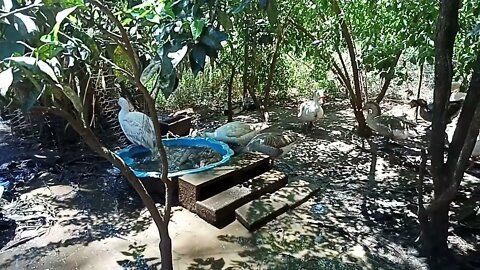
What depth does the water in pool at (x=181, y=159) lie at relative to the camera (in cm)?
381

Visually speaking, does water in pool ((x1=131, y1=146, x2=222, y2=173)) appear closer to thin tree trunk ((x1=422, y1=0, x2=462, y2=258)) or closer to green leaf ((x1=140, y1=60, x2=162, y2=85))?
thin tree trunk ((x1=422, y1=0, x2=462, y2=258))

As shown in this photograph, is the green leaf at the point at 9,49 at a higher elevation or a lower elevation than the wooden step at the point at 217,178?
higher

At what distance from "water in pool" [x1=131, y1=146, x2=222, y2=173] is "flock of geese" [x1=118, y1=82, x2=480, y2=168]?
0.46 feet

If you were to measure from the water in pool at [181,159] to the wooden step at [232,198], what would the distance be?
60 centimetres

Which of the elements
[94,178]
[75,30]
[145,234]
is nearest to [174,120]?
[94,178]

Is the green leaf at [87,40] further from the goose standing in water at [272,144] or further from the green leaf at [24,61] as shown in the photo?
the goose standing in water at [272,144]

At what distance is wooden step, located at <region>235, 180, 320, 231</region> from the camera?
117 inches

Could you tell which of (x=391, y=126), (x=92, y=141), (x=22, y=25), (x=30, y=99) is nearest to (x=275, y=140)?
(x=391, y=126)

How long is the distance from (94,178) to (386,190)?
2.48 m

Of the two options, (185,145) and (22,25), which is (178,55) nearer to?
(22,25)

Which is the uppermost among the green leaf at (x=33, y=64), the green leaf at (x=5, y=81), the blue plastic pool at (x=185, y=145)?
the green leaf at (x=33, y=64)

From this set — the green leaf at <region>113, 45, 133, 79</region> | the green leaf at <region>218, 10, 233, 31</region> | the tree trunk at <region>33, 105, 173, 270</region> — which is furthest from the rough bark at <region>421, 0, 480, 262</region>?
the green leaf at <region>113, 45, 133, 79</region>

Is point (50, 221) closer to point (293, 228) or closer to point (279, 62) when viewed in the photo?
point (293, 228)

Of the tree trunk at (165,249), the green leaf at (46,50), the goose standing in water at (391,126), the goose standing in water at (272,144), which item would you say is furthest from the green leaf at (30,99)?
the goose standing in water at (391,126)
